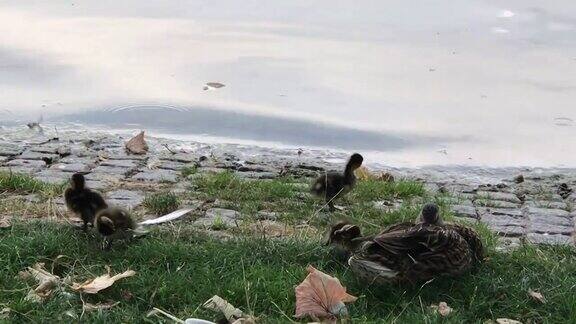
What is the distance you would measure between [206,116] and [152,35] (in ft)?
10.9

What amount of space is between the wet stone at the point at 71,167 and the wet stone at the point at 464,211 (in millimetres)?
3040

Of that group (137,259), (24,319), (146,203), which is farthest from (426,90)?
(24,319)

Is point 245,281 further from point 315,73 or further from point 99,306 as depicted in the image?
point 315,73

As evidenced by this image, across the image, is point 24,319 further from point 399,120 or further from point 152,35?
point 152,35

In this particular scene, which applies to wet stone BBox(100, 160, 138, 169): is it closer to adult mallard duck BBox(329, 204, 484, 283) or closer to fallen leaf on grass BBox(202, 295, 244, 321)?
adult mallard duck BBox(329, 204, 484, 283)

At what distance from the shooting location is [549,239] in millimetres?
6238

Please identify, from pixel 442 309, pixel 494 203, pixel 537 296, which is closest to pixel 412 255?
pixel 442 309

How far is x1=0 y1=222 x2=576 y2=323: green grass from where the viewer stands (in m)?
4.71

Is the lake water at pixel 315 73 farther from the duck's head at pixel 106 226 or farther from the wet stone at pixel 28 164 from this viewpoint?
the duck's head at pixel 106 226

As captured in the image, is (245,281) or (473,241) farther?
(473,241)

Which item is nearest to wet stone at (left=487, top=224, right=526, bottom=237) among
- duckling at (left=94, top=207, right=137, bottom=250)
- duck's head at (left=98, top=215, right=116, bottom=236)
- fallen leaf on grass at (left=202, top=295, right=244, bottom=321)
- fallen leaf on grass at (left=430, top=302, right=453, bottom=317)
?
fallen leaf on grass at (left=430, top=302, right=453, bottom=317)

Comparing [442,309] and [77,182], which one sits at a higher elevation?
[77,182]

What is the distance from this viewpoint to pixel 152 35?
12.6 m

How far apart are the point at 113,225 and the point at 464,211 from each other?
9.06 ft
